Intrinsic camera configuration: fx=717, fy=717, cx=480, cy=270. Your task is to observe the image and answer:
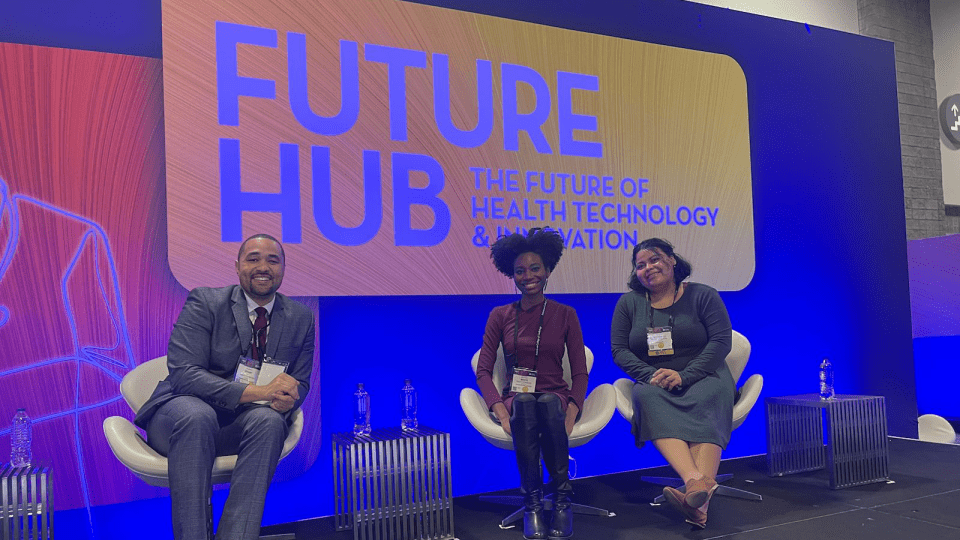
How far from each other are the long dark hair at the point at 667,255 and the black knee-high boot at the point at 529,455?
979 millimetres

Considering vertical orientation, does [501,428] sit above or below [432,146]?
below

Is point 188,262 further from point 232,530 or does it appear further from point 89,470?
point 232,530

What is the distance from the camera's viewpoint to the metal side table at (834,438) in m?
3.65

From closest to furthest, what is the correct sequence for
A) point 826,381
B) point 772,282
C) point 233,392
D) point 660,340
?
1. point 233,392
2. point 660,340
3. point 826,381
4. point 772,282

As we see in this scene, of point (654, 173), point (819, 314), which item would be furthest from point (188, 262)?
point (819, 314)

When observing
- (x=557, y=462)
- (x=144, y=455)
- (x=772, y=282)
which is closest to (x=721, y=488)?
(x=557, y=462)

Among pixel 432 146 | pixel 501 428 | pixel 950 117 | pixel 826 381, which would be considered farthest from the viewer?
pixel 950 117

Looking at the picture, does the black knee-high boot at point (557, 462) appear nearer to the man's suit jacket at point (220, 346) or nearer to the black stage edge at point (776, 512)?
the black stage edge at point (776, 512)

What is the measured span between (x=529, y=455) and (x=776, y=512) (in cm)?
122

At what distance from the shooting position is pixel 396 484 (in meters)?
2.93

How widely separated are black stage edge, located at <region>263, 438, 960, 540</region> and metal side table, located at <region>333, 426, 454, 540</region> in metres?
0.19

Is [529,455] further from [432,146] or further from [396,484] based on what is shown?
[432,146]

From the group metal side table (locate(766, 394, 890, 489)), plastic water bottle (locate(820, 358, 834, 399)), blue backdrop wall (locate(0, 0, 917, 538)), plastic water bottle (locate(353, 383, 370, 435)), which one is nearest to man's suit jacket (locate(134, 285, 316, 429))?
plastic water bottle (locate(353, 383, 370, 435))

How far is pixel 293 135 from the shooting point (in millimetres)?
3482
